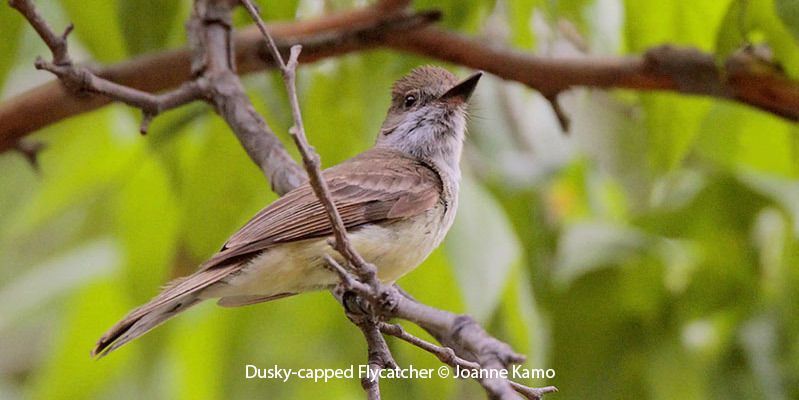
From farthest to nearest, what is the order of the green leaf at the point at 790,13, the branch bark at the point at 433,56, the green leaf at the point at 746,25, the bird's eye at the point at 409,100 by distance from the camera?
1. the bird's eye at the point at 409,100
2. the branch bark at the point at 433,56
3. the green leaf at the point at 746,25
4. the green leaf at the point at 790,13

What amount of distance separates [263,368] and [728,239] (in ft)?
6.18

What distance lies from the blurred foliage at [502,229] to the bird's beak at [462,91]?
0.21 meters

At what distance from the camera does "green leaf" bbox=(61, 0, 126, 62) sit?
10.9ft

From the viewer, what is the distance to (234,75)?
329cm

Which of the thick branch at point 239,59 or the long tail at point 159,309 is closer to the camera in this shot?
the long tail at point 159,309

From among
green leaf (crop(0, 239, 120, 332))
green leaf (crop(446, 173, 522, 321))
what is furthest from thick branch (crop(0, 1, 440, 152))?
green leaf (crop(0, 239, 120, 332))

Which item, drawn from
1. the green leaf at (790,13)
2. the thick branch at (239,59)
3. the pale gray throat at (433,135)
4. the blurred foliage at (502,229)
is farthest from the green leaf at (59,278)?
the green leaf at (790,13)

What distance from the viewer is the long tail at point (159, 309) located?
98.1 inches

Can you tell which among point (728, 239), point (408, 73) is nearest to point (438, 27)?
point (408, 73)

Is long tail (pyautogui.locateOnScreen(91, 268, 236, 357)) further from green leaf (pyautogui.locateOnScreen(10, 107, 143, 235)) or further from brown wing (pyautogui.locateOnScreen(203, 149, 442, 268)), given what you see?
green leaf (pyautogui.locateOnScreen(10, 107, 143, 235))

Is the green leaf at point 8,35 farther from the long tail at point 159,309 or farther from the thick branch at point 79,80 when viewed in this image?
the long tail at point 159,309

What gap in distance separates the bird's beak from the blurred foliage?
0.69 ft

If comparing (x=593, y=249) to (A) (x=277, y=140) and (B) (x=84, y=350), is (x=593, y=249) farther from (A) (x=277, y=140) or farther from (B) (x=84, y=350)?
(B) (x=84, y=350)

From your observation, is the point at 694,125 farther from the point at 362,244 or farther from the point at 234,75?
the point at 234,75
